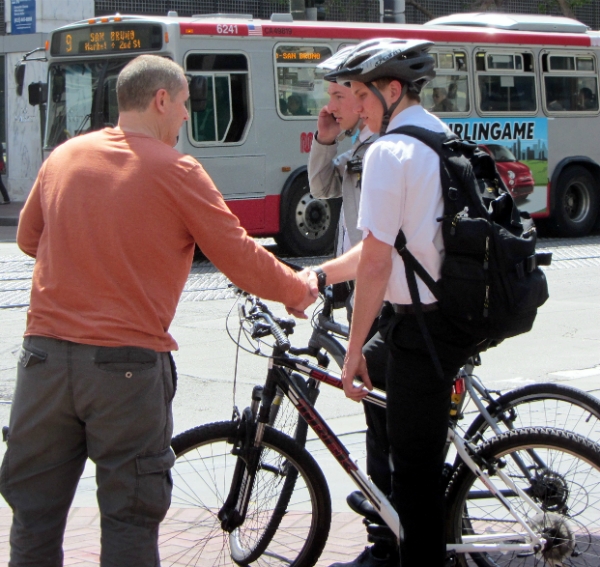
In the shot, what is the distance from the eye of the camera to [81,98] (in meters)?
13.8

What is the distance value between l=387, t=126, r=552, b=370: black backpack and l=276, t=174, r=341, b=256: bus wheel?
10.7 metres

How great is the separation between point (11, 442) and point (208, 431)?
2.56ft

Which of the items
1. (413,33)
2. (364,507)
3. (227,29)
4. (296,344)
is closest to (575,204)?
(413,33)

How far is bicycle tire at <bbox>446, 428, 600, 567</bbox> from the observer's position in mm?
3393

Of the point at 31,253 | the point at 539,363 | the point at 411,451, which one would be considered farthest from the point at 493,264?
the point at 539,363

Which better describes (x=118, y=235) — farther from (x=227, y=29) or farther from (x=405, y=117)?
A: (x=227, y=29)

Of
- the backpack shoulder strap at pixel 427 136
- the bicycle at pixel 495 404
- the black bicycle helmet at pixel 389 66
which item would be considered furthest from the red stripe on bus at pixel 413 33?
the backpack shoulder strap at pixel 427 136

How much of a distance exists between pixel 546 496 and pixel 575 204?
45.4 ft

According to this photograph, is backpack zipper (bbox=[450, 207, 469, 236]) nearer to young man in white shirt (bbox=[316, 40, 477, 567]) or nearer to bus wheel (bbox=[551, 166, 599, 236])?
young man in white shirt (bbox=[316, 40, 477, 567])

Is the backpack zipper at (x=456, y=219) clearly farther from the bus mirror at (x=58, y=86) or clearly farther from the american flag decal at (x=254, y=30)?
the bus mirror at (x=58, y=86)

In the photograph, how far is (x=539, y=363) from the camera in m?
7.68

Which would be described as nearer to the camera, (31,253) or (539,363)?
(31,253)

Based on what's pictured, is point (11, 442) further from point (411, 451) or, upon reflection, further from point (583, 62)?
point (583, 62)

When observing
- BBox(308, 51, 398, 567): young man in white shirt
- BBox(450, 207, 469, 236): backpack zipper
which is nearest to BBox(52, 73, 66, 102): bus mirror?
BBox(308, 51, 398, 567): young man in white shirt
